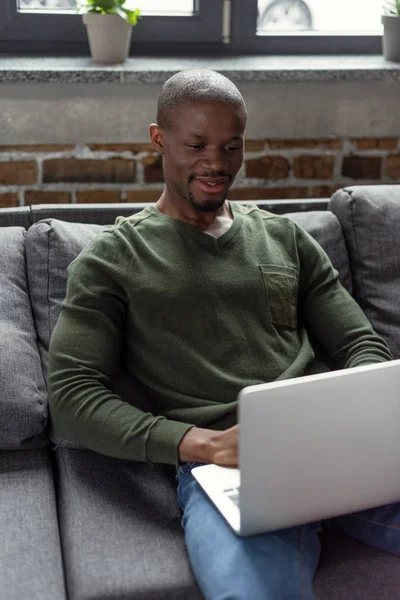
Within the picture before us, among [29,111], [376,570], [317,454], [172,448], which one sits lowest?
[376,570]

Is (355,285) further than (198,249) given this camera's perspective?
Yes

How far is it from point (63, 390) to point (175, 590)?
40cm

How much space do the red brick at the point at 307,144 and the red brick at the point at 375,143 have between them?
0.19 feet

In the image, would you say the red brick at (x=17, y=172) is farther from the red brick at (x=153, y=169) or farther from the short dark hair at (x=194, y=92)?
the short dark hair at (x=194, y=92)

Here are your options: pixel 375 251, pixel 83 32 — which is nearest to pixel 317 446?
pixel 375 251

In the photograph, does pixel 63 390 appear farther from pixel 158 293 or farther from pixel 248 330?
pixel 248 330

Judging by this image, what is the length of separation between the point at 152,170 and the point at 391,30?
832 mm

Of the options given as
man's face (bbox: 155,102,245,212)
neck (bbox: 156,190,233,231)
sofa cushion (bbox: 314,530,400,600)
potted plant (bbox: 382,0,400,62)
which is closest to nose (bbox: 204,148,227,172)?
man's face (bbox: 155,102,245,212)

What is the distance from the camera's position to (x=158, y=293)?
1637 mm

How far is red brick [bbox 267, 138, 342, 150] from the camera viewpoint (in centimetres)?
250

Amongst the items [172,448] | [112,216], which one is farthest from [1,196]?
[172,448]

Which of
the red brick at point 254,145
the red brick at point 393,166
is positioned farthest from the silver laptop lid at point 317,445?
the red brick at point 393,166

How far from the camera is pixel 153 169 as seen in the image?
2455 mm

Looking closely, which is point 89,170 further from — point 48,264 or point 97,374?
point 97,374
